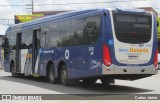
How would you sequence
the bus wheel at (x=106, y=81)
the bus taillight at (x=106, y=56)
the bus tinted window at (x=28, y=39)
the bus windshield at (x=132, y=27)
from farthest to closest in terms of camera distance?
the bus tinted window at (x=28, y=39) < the bus wheel at (x=106, y=81) < the bus windshield at (x=132, y=27) < the bus taillight at (x=106, y=56)

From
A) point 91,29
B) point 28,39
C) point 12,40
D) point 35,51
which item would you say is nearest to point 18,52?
point 12,40

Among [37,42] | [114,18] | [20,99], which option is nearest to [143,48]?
[114,18]

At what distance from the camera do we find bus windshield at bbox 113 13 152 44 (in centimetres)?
1545

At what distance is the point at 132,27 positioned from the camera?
51.7 feet

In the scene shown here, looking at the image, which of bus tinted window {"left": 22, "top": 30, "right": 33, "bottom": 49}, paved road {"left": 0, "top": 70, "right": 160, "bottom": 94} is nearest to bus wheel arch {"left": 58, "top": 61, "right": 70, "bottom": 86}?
paved road {"left": 0, "top": 70, "right": 160, "bottom": 94}

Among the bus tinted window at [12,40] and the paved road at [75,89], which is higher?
the bus tinted window at [12,40]

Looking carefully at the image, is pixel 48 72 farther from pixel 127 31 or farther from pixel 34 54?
pixel 127 31

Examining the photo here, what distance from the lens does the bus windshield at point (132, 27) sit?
50.7ft

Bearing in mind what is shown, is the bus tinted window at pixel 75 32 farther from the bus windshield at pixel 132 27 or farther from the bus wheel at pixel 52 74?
the bus wheel at pixel 52 74

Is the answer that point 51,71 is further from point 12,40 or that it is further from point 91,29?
point 12,40

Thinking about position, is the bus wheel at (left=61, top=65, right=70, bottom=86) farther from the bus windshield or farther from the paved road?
the bus windshield

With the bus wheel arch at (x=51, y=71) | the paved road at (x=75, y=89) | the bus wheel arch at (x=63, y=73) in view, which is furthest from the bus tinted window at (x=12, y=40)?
the bus wheel arch at (x=63, y=73)

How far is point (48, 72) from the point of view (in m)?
19.9

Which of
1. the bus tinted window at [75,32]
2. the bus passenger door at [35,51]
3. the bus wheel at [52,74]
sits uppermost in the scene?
the bus tinted window at [75,32]
